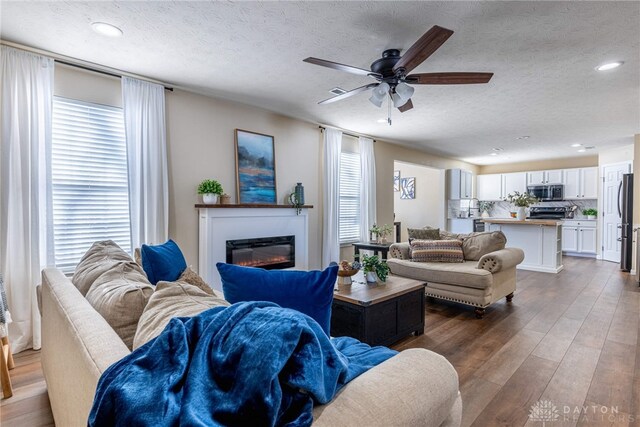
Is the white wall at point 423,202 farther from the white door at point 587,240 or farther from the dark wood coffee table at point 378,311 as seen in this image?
the dark wood coffee table at point 378,311

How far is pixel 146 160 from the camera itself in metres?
3.33

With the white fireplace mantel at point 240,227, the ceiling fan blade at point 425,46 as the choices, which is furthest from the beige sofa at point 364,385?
the white fireplace mantel at point 240,227

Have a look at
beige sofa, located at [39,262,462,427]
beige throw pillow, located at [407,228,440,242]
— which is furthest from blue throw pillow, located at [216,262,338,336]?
beige throw pillow, located at [407,228,440,242]

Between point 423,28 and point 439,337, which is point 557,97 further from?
point 439,337

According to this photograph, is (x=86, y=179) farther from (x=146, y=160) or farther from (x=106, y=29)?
→ (x=106, y=29)

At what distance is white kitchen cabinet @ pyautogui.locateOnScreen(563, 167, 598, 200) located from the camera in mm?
7719

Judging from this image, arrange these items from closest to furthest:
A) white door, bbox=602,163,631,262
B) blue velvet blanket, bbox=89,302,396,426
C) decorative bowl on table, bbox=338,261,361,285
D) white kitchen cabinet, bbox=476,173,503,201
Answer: blue velvet blanket, bbox=89,302,396,426 < decorative bowl on table, bbox=338,261,361,285 < white door, bbox=602,163,631,262 < white kitchen cabinet, bbox=476,173,503,201

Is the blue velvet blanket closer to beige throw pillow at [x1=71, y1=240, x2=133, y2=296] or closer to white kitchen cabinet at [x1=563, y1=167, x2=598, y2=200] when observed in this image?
beige throw pillow at [x1=71, y1=240, x2=133, y2=296]

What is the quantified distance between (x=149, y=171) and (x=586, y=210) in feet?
31.0

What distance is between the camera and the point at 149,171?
3361mm

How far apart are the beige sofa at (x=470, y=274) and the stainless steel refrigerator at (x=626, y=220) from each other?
11.6 ft

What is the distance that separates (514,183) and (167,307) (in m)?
9.87

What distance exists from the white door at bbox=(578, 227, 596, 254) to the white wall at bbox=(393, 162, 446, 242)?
3.14 m

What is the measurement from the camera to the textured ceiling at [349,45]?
2189mm
